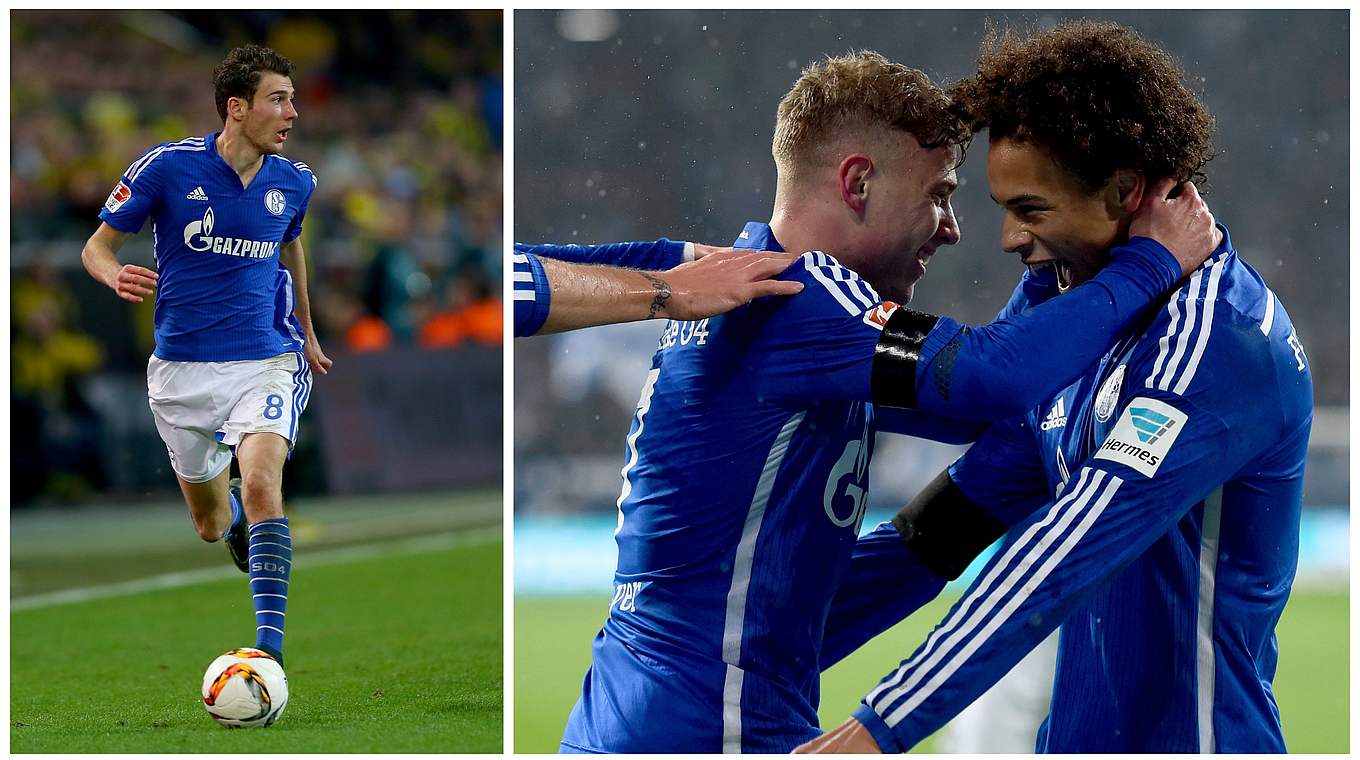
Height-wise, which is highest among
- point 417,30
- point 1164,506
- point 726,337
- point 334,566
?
point 417,30

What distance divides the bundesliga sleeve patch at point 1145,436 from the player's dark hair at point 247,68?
90.0 inches

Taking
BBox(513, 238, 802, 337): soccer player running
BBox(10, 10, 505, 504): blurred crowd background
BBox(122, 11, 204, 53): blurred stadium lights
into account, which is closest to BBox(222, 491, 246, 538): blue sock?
BBox(513, 238, 802, 337): soccer player running

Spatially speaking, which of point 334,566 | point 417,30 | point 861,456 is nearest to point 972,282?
point 334,566

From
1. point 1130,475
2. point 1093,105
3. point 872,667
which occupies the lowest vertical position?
point 872,667

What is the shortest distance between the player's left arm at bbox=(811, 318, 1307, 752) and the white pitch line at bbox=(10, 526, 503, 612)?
18.8 feet

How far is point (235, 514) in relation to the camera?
173 inches

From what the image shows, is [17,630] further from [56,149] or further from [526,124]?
[56,149]

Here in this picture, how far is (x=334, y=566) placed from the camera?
8.00m

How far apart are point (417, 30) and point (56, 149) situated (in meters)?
3.03

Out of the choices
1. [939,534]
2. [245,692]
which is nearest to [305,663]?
[245,692]

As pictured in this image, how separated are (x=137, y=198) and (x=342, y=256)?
715 cm

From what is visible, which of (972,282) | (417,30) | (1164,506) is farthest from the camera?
(417,30)

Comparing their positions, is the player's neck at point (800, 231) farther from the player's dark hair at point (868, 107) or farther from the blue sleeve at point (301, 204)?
the blue sleeve at point (301, 204)

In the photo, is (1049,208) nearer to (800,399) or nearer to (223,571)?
(800,399)
